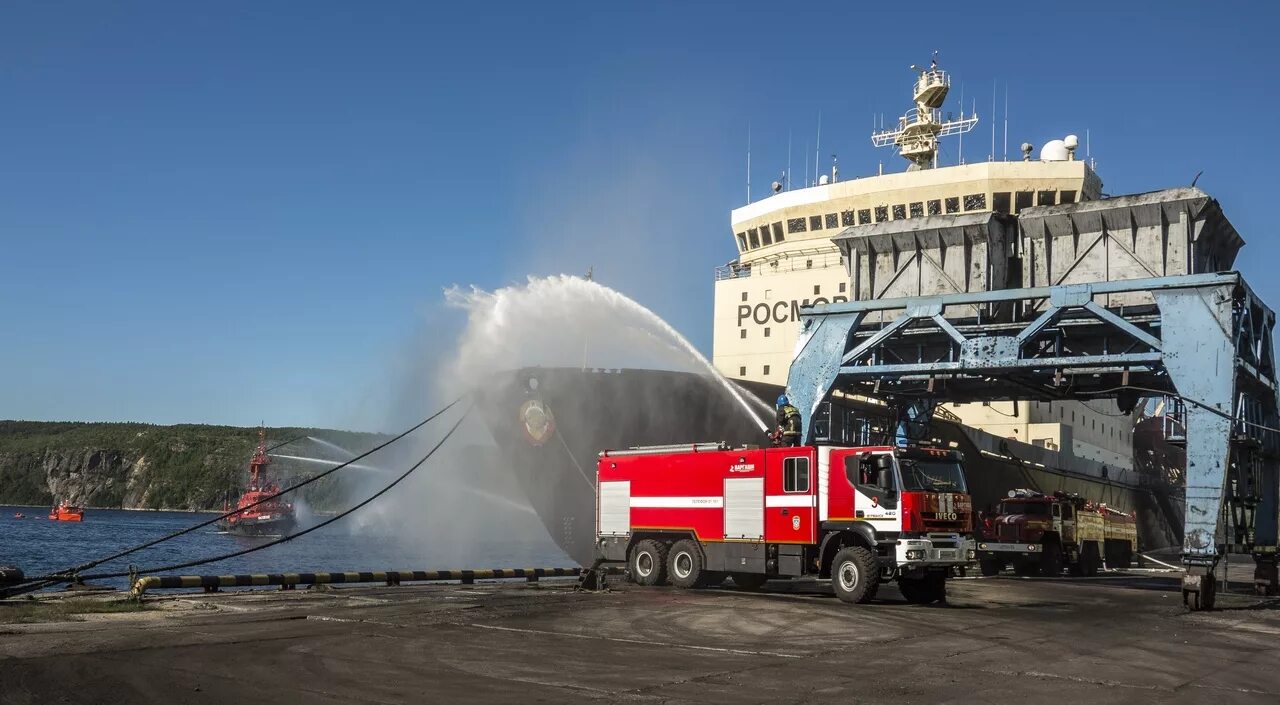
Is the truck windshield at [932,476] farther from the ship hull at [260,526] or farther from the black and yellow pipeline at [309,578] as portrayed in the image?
the ship hull at [260,526]

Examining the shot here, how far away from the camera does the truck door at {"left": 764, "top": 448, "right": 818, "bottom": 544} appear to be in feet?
63.0

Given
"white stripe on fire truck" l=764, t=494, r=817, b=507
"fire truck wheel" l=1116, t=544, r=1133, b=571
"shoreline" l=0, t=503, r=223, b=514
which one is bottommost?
"shoreline" l=0, t=503, r=223, b=514

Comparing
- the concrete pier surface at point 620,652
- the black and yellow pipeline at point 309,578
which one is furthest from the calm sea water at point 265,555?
the concrete pier surface at point 620,652

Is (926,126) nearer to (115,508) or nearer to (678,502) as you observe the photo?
(678,502)

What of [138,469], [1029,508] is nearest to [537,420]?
[1029,508]

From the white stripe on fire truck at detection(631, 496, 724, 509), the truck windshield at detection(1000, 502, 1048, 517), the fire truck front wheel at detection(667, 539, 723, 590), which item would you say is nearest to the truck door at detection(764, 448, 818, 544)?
the white stripe on fire truck at detection(631, 496, 724, 509)

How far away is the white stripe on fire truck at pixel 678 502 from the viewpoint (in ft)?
68.4

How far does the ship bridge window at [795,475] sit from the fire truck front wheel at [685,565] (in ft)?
8.69

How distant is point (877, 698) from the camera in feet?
30.6

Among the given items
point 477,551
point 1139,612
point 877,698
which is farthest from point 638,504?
point 477,551

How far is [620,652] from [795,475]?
320 inches

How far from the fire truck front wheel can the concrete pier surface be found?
4.98 ft

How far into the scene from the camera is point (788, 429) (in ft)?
73.6

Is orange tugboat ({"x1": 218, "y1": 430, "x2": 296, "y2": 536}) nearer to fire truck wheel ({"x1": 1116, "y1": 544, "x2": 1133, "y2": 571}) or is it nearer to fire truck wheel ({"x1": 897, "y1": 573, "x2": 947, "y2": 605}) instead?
fire truck wheel ({"x1": 1116, "y1": 544, "x2": 1133, "y2": 571})
